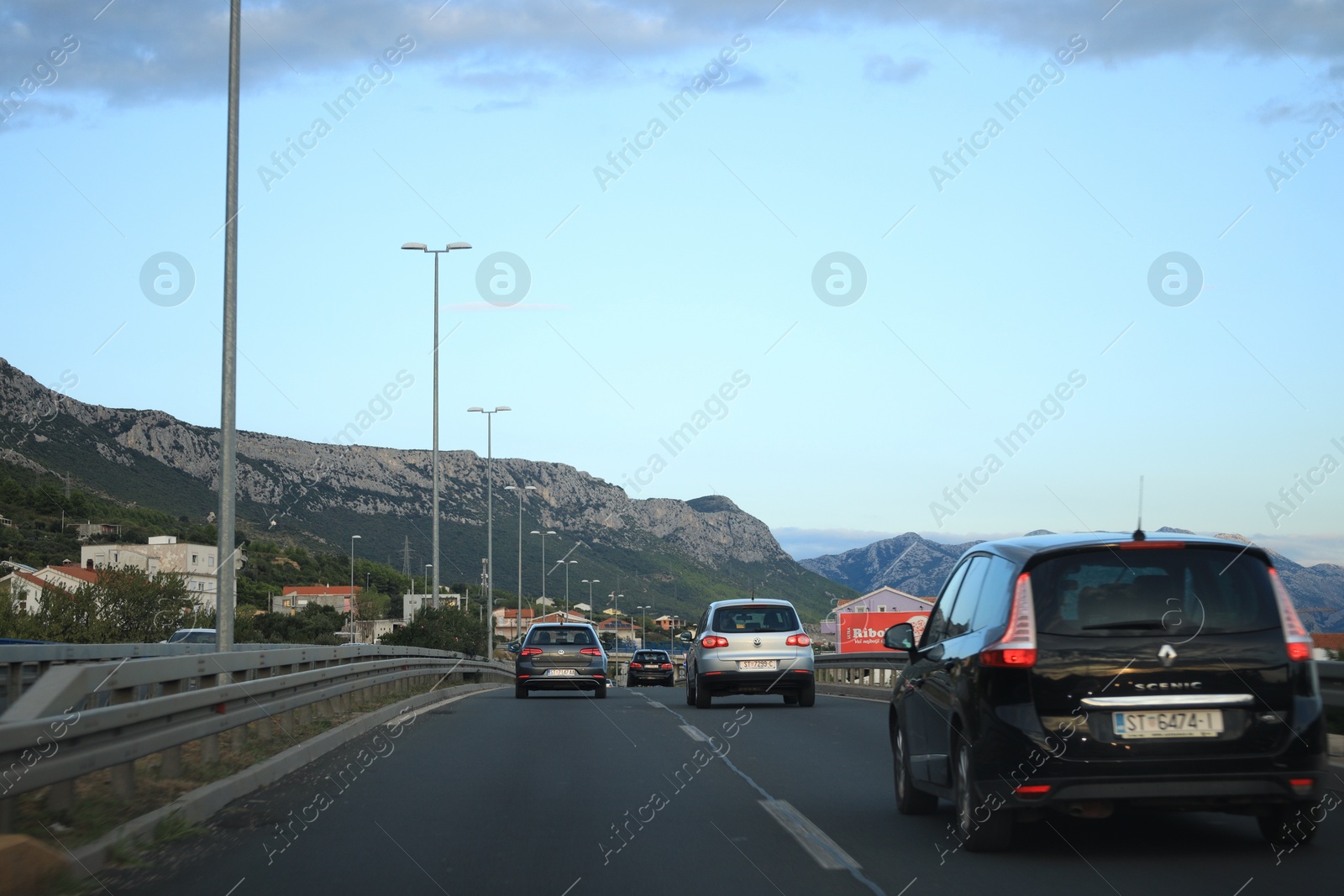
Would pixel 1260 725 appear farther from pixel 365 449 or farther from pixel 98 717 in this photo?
pixel 365 449

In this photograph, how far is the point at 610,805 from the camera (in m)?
9.26

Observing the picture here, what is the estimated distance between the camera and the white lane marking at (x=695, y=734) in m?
14.9

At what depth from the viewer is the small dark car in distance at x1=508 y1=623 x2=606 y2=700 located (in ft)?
85.9

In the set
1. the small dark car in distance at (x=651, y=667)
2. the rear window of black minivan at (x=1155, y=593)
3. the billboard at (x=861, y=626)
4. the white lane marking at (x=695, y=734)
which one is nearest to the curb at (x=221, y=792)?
the white lane marking at (x=695, y=734)

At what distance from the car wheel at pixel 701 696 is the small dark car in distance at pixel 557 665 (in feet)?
14.7

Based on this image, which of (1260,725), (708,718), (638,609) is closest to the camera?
(1260,725)

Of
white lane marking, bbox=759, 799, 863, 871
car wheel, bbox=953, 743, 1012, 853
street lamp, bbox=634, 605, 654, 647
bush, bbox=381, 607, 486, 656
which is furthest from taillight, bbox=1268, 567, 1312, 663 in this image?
street lamp, bbox=634, 605, 654, 647

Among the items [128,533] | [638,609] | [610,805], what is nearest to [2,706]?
[610,805]

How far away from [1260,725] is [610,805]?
14.3 feet

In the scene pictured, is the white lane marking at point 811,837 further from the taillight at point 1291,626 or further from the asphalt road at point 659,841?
the taillight at point 1291,626

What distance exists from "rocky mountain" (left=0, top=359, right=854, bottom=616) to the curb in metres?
103

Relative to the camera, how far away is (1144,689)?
21.5ft

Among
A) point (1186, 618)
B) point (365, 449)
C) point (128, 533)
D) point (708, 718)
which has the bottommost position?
point (708, 718)

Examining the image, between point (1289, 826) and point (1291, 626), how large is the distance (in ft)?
3.57
